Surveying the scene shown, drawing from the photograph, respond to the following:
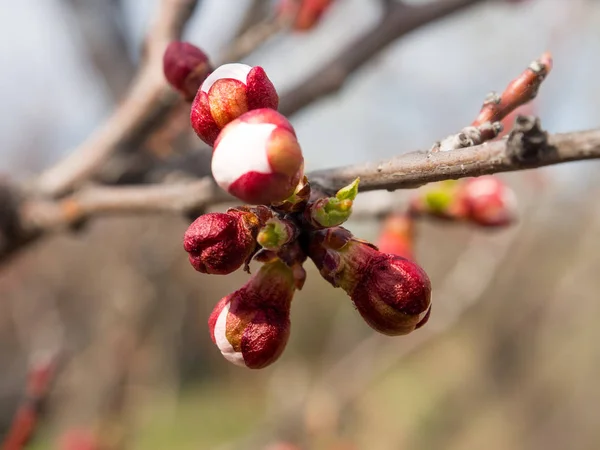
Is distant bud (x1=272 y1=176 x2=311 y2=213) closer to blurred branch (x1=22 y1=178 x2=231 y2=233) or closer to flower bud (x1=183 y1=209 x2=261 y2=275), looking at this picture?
flower bud (x1=183 y1=209 x2=261 y2=275)

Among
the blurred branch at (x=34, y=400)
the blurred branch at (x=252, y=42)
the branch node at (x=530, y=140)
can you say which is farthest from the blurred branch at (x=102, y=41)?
the branch node at (x=530, y=140)

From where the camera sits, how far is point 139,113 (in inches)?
56.3

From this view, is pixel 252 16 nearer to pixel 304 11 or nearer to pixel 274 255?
pixel 304 11

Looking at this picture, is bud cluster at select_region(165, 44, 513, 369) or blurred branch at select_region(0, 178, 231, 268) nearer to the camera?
bud cluster at select_region(165, 44, 513, 369)

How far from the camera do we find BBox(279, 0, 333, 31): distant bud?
191 centimetres

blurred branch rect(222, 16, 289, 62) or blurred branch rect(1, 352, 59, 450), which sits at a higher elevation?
blurred branch rect(222, 16, 289, 62)

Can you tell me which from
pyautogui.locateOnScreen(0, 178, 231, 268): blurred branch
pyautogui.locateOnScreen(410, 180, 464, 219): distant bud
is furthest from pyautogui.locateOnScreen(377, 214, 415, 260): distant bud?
pyautogui.locateOnScreen(0, 178, 231, 268): blurred branch

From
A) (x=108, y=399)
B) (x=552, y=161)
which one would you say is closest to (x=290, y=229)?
(x=552, y=161)

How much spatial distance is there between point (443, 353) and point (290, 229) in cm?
1122

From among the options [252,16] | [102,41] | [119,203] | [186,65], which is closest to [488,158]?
[186,65]

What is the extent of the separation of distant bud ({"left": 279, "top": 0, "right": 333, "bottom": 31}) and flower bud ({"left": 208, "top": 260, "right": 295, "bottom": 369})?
140cm

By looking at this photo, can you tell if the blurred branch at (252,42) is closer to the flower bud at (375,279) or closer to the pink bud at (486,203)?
the pink bud at (486,203)

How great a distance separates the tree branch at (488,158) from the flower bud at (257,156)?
12 centimetres

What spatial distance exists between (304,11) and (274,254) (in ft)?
4.76
